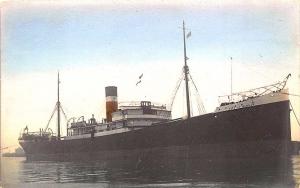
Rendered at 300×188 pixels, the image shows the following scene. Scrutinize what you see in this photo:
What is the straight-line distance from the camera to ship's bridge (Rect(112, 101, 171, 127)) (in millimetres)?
29094

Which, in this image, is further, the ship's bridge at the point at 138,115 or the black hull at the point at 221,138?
the ship's bridge at the point at 138,115

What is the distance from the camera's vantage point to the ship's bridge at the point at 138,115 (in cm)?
2909

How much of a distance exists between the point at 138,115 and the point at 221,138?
8318 millimetres

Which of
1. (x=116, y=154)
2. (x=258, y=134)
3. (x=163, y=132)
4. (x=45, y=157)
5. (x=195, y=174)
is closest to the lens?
(x=195, y=174)

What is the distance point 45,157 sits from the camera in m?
38.8

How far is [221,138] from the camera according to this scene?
2223 centimetres

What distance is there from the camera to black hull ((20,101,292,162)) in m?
21.3

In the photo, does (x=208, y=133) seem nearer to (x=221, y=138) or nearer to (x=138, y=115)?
(x=221, y=138)

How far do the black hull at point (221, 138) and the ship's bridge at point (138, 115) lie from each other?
230cm

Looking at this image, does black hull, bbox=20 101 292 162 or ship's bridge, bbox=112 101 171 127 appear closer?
black hull, bbox=20 101 292 162

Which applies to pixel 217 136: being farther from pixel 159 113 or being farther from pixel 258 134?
pixel 159 113

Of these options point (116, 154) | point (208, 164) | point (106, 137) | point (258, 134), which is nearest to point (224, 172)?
point (208, 164)

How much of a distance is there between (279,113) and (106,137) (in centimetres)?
1290

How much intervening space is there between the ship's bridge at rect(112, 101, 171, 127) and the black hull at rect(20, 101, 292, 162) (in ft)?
7.55
